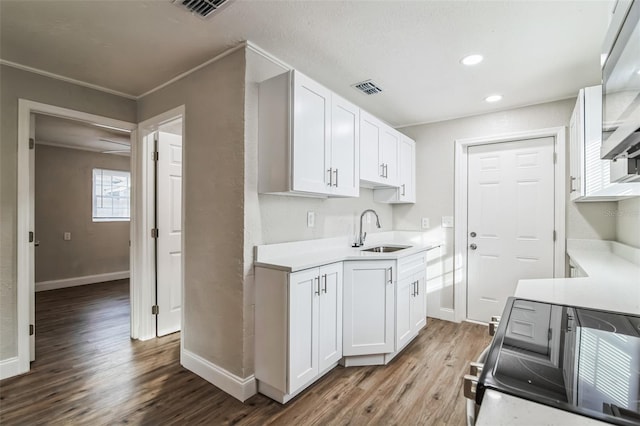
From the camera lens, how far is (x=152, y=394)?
218cm

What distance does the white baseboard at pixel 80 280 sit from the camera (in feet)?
16.4

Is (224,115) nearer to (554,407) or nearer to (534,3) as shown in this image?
(534,3)

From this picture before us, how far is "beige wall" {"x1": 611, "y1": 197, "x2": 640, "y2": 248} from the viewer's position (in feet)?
7.45

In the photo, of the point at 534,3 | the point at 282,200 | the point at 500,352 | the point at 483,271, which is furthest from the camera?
the point at 483,271

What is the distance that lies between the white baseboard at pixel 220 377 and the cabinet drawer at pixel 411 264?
1.43 meters

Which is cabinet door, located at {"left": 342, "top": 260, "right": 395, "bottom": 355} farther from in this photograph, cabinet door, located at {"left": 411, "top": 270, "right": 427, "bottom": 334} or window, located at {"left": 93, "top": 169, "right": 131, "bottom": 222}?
window, located at {"left": 93, "top": 169, "right": 131, "bottom": 222}

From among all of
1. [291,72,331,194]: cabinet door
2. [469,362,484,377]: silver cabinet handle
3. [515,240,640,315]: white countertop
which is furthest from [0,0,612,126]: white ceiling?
[469,362,484,377]: silver cabinet handle

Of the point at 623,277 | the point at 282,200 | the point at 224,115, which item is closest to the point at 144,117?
the point at 224,115

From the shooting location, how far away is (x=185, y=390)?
7.32ft

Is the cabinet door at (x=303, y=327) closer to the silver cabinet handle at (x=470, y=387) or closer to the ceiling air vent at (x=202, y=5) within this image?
the silver cabinet handle at (x=470, y=387)

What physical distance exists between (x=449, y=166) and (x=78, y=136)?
5.18 m

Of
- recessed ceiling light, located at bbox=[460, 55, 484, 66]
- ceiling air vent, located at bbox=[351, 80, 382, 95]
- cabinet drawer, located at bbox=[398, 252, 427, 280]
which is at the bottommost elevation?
cabinet drawer, located at bbox=[398, 252, 427, 280]

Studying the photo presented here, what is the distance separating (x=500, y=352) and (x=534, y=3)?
75.1 inches

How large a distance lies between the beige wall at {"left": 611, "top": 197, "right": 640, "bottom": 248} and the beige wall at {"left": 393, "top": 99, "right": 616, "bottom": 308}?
0.19 metres
